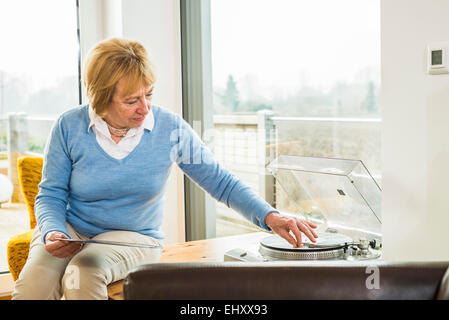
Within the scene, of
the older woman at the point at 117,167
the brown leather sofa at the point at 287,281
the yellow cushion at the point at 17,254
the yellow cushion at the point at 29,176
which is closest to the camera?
the brown leather sofa at the point at 287,281

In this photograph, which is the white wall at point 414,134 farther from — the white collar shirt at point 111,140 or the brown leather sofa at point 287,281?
the white collar shirt at point 111,140

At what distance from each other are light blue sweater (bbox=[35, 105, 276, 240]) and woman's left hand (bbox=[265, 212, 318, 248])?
3cm

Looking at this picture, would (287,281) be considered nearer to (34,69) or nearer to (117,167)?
(117,167)

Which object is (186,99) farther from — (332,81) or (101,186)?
(101,186)

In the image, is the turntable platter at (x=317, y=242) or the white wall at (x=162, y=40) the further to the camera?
the white wall at (x=162, y=40)

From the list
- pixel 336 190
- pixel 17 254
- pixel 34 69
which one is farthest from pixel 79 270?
pixel 34 69

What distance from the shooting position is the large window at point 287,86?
253 cm

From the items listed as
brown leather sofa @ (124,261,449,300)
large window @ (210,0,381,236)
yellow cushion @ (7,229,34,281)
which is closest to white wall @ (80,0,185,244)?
large window @ (210,0,381,236)

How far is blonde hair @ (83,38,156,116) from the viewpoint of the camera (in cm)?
151

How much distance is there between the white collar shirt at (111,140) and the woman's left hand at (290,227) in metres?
0.46

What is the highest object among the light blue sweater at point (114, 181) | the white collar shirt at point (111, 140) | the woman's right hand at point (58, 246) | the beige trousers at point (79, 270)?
the white collar shirt at point (111, 140)

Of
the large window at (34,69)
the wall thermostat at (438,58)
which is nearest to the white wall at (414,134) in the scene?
the wall thermostat at (438,58)

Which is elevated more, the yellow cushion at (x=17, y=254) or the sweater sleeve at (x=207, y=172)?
the sweater sleeve at (x=207, y=172)

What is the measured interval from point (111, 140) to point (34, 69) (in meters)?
1.53
